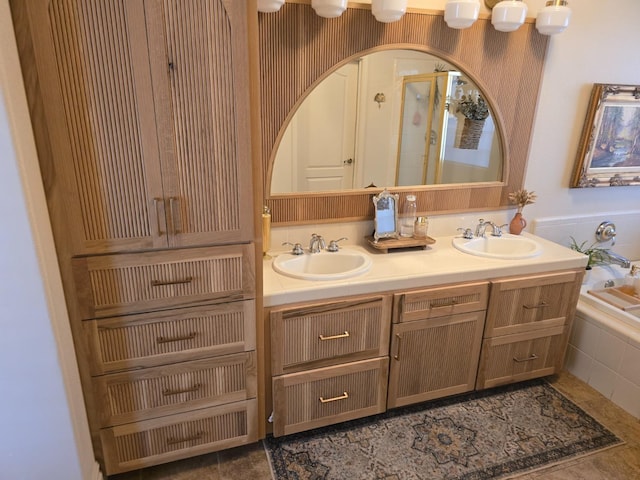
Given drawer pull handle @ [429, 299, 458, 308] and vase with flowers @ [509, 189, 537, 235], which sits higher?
vase with flowers @ [509, 189, 537, 235]

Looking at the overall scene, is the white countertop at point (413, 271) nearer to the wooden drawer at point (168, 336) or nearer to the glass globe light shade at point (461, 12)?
the wooden drawer at point (168, 336)

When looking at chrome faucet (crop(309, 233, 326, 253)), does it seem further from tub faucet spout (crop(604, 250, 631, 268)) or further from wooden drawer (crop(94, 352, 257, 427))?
tub faucet spout (crop(604, 250, 631, 268))

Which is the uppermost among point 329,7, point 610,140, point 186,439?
point 329,7

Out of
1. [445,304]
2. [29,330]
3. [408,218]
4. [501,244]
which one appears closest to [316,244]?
[408,218]

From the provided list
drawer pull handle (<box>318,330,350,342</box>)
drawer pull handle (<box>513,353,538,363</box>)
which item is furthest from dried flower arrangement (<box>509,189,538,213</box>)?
drawer pull handle (<box>318,330,350,342</box>)

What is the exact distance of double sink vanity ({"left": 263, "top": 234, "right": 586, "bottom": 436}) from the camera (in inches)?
66.0

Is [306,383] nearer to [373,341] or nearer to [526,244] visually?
[373,341]

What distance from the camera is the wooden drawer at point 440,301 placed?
5.80 ft

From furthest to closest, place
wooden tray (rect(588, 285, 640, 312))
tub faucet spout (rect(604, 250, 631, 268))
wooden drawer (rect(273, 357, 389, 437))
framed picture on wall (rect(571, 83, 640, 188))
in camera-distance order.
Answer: tub faucet spout (rect(604, 250, 631, 268))
framed picture on wall (rect(571, 83, 640, 188))
wooden tray (rect(588, 285, 640, 312))
wooden drawer (rect(273, 357, 389, 437))

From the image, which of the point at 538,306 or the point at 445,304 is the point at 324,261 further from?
the point at 538,306

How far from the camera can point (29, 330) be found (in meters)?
1.21

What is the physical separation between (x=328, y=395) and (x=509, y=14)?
6.27 ft

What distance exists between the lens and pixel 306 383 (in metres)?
1.73

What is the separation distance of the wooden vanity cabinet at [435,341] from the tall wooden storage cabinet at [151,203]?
0.65 meters
